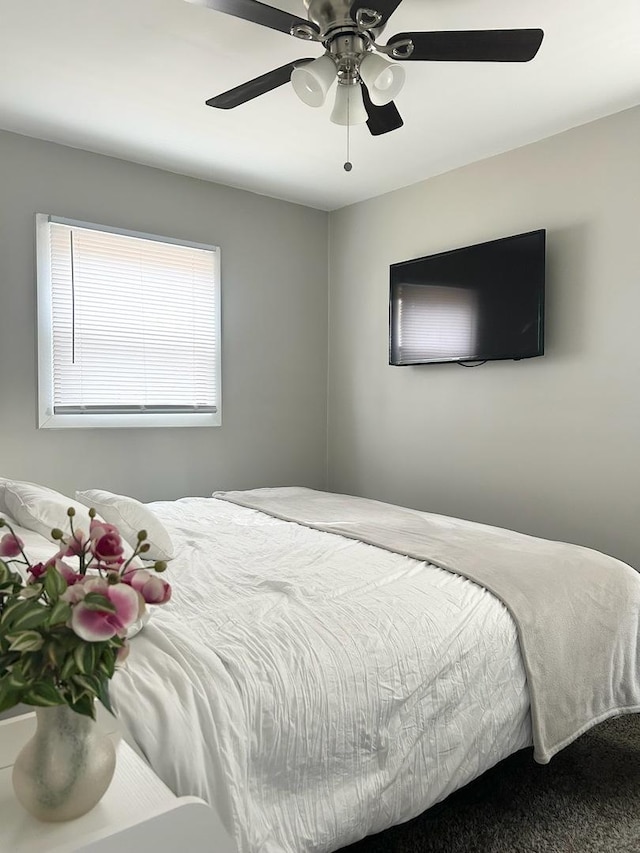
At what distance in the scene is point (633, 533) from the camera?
2.82 m

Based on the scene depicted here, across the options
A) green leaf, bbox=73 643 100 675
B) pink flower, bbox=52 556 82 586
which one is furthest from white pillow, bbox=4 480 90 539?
green leaf, bbox=73 643 100 675

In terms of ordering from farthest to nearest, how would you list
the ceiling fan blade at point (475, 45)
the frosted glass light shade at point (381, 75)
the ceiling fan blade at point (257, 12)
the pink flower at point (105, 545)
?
the frosted glass light shade at point (381, 75), the ceiling fan blade at point (475, 45), the ceiling fan blade at point (257, 12), the pink flower at point (105, 545)

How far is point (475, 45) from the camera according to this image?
1.85 m

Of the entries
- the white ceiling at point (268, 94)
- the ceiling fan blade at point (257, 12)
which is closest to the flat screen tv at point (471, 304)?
the white ceiling at point (268, 94)

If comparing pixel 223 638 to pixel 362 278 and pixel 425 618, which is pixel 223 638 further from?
pixel 362 278

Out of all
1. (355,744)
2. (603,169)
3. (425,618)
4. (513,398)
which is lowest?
(355,744)

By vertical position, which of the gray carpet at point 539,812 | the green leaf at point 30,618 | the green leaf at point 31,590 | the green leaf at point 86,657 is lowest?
the gray carpet at point 539,812

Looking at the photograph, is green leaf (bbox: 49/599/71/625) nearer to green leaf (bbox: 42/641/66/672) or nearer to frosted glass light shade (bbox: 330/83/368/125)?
green leaf (bbox: 42/641/66/672)

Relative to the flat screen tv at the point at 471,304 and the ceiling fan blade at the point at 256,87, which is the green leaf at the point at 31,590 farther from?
the flat screen tv at the point at 471,304

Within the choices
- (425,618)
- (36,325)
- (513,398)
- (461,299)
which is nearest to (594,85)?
(461,299)

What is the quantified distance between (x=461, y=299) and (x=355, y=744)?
261cm

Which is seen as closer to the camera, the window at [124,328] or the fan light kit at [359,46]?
the fan light kit at [359,46]

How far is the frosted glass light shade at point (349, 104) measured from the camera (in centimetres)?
216

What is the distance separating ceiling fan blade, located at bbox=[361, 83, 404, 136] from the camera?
2.27 metres
